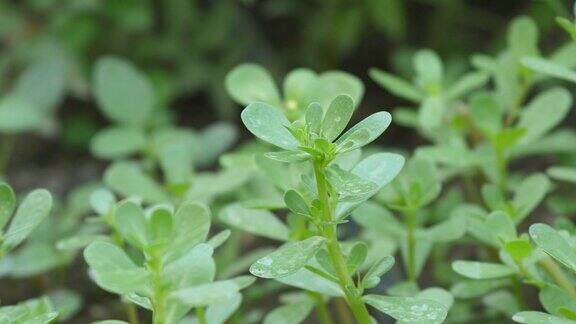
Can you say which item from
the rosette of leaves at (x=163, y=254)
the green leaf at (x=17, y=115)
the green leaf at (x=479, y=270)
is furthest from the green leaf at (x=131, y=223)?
the green leaf at (x=17, y=115)

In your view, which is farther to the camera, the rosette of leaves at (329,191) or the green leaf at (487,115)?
the green leaf at (487,115)

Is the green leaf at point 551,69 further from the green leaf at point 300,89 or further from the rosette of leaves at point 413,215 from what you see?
the green leaf at point 300,89

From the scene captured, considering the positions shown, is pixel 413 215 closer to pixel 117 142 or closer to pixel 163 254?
pixel 163 254

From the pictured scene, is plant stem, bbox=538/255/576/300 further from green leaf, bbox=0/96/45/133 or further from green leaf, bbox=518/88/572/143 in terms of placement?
green leaf, bbox=0/96/45/133

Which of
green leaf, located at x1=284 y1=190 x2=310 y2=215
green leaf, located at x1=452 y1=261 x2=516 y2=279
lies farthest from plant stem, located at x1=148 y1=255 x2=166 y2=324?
green leaf, located at x1=452 y1=261 x2=516 y2=279

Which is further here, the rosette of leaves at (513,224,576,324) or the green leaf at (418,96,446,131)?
the green leaf at (418,96,446,131)

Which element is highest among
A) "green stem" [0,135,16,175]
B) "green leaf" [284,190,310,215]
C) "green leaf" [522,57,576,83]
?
"green leaf" [522,57,576,83]
